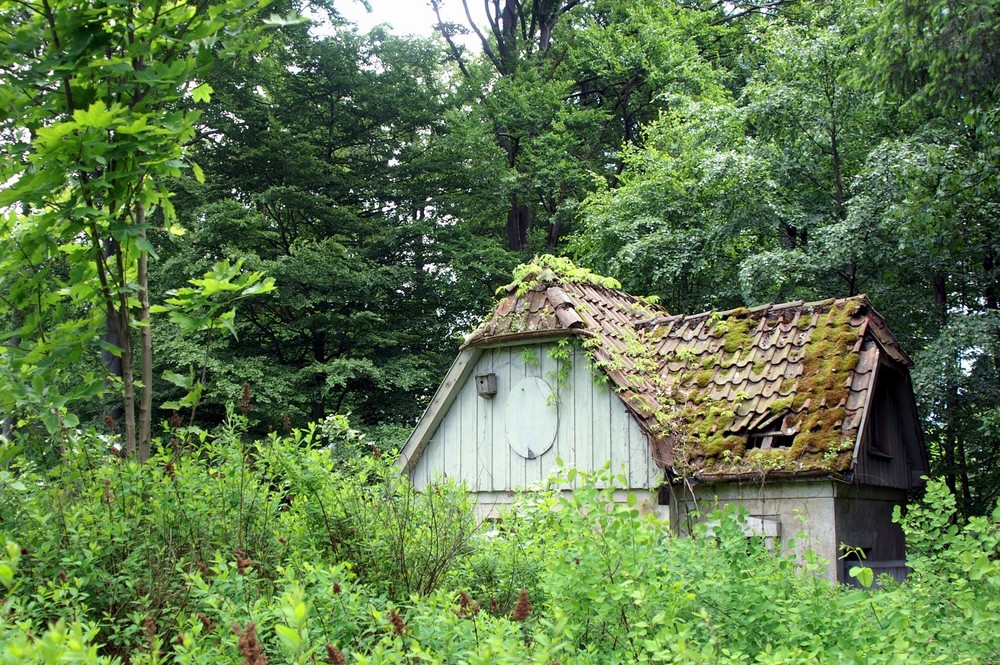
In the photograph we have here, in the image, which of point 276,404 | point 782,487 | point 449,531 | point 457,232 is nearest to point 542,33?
point 457,232

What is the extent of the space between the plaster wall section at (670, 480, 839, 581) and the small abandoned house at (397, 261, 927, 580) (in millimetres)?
15

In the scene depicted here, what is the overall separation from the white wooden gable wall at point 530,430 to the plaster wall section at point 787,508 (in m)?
0.61

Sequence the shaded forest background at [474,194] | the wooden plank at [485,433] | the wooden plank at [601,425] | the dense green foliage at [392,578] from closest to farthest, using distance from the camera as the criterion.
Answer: the dense green foliage at [392,578] < the shaded forest background at [474,194] < the wooden plank at [601,425] < the wooden plank at [485,433]

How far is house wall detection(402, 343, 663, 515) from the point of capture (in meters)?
9.55

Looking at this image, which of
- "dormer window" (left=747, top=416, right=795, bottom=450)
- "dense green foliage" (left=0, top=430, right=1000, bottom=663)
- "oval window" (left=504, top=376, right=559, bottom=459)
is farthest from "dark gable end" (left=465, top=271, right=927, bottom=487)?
"dense green foliage" (left=0, top=430, right=1000, bottom=663)

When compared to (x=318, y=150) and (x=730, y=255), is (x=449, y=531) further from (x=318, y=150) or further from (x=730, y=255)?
(x=318, y=150)

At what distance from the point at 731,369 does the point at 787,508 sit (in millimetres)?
1769

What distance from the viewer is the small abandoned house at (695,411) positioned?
853 cm

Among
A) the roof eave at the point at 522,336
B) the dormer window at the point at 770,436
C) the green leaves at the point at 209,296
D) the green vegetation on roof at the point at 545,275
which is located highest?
the green vegetation on roof at the point at 545,275

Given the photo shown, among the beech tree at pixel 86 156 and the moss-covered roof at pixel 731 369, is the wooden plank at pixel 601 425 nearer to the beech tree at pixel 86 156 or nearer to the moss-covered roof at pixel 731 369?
the moss-covered roof at pixel 731 369

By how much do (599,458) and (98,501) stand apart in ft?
20.9

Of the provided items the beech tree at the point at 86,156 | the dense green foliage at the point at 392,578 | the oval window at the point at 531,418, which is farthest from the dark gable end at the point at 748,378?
the beech tree at the point at 86,156

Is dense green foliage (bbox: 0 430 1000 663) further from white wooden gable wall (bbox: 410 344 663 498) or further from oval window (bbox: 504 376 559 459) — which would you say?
oval window (bbox: 504 376 559 459)

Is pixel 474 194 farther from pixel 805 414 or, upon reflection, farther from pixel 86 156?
pixel 86 156
